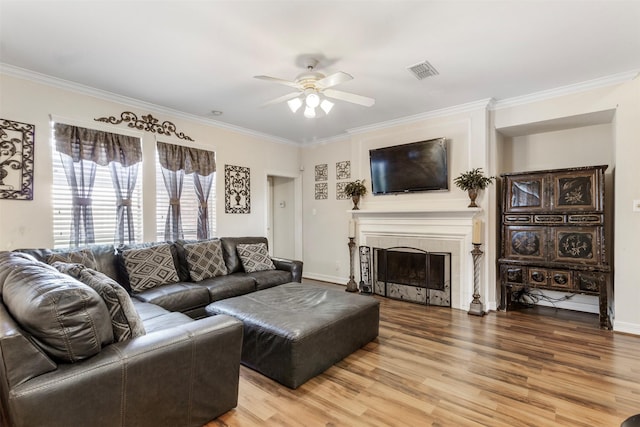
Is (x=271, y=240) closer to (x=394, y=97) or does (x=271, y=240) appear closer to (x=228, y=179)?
(x=228, y=179)

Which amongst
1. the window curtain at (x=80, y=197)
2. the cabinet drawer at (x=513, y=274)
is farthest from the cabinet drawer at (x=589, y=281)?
the window curtain at (x=80, y=197)

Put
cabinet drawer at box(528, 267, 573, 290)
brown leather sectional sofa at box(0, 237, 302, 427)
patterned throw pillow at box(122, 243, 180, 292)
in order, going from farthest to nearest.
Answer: cabinet drawer at box(528, 267, 573, 290), patterned throw pillow at box(122, 243, 180, 292), brown leather sectional sofa at box(0, 237, 302, 427)

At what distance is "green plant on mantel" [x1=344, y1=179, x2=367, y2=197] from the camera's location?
4.94 metres

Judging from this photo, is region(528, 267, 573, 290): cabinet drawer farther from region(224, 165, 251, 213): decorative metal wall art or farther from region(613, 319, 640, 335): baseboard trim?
region(224, 165, 251, 213): decorative metal wall art

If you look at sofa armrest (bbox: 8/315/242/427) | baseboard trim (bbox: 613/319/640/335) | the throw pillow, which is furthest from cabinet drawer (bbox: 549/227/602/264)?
the throw pillow

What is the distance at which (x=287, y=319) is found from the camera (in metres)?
2.40

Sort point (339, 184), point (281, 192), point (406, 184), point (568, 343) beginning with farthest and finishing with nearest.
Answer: point (281, 192) < point (339, 184) < point (406, 184) < point (568, 343)

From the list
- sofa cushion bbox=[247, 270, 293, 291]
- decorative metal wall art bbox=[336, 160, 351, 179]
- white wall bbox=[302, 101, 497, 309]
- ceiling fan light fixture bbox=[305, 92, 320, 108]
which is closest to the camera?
ceiling fan light fixture bbox=[305, 92, 320, 108]

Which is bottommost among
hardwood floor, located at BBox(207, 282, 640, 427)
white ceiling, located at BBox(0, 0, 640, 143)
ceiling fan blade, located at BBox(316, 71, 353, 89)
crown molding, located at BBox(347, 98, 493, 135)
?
hardwood floor, located at BBox(207, 282, 640, 427)

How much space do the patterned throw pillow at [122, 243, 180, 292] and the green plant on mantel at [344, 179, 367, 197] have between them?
275 cm

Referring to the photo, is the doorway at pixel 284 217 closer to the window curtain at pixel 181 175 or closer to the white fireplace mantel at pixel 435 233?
the white fireplace mantel at pixel 435 233

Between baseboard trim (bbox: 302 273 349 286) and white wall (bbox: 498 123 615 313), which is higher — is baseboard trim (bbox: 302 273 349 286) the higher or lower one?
the lower one

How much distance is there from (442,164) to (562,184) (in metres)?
1.32

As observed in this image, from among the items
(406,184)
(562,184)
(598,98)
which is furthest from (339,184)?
(598,98)
